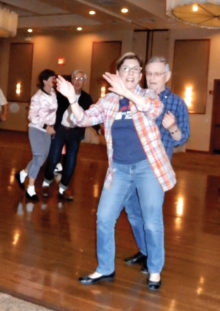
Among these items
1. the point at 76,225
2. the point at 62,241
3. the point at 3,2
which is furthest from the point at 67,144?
the point at 3,2

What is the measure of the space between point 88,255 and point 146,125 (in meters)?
1.21

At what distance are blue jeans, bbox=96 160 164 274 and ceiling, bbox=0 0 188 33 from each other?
927cm

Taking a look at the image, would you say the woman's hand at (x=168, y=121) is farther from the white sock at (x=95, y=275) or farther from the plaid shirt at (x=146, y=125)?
the white sock at (x=95, y=275)

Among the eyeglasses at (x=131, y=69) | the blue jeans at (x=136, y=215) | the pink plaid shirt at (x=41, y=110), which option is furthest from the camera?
the pink plaid shirt at (x=41, y=110)

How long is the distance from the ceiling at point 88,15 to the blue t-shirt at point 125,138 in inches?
363

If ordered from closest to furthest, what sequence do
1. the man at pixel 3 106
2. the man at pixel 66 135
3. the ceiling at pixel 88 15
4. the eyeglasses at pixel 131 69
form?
the eyeglasses at pixel 131 69
the man at pixel 66 135
the man at pixel 3 106
the ceiling at pixel 88 15

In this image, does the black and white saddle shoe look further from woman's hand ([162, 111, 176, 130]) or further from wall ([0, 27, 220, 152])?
wall ([0, 27, 220, 152])

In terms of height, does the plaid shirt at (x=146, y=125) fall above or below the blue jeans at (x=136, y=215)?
above

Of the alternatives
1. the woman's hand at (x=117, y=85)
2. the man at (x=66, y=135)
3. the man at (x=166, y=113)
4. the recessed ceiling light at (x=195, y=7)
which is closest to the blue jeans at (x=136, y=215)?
the man at (x=166, y=113)

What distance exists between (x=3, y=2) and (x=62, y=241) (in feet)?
37.2

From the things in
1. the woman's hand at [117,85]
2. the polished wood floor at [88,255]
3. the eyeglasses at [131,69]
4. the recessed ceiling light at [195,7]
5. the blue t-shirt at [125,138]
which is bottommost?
the polished wood floor at [88,255]

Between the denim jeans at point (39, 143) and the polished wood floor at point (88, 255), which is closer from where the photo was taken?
the polished wood floor at point (88, 255)

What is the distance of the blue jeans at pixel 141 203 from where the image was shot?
8.43 feet

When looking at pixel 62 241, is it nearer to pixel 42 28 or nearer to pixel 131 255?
pixel 131 255
